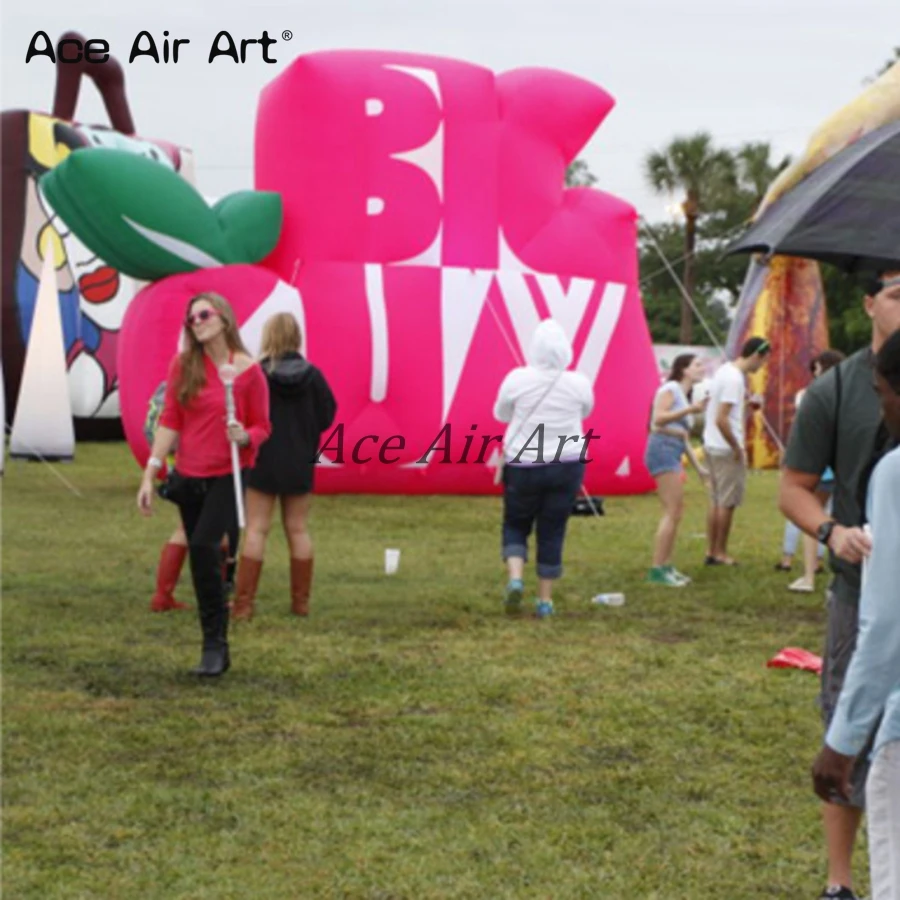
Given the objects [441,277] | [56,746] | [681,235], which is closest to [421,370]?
[441,277]

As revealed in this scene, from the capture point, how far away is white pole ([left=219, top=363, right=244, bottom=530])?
6.43 meters

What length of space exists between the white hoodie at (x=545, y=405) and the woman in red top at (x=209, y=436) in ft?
6.02

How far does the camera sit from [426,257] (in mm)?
14641

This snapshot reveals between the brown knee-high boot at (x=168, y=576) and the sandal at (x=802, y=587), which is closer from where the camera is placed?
the brown knee-high boot at (x=168, y=576)

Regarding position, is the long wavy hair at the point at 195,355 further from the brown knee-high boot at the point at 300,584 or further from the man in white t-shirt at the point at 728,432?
the man in white t-shirt at the point at 728,432

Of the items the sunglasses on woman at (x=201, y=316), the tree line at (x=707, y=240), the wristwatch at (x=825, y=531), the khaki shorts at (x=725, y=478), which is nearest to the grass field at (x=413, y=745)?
the khaki shorts at (x=725, y=478)

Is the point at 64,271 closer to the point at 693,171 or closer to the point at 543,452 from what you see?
the point at 543,452

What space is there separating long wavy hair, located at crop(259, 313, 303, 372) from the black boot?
179 centimetres

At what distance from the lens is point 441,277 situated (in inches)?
575

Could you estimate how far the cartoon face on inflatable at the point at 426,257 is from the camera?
1445cm

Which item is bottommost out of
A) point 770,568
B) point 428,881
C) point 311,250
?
point 770,568

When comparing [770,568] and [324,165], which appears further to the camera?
[324,165]

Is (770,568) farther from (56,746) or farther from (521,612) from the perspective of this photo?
(56,746)

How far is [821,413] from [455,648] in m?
3.90
